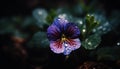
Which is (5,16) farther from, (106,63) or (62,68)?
(106,63)

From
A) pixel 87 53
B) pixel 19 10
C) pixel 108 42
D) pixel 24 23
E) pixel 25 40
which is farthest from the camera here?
pixel 19 10

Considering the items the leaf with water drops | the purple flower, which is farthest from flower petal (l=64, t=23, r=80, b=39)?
the leaf with water drops

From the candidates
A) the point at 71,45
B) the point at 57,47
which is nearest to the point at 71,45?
the point at 71,45

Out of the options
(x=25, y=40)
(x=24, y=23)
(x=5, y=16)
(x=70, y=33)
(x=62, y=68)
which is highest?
(x=5, y=16)

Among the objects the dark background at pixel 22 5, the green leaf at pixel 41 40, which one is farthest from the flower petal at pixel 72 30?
the dark background at pixel 22 5

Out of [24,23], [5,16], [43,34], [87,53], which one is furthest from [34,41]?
[5,16]

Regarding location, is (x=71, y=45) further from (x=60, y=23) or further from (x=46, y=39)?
(x=46, y=39)
